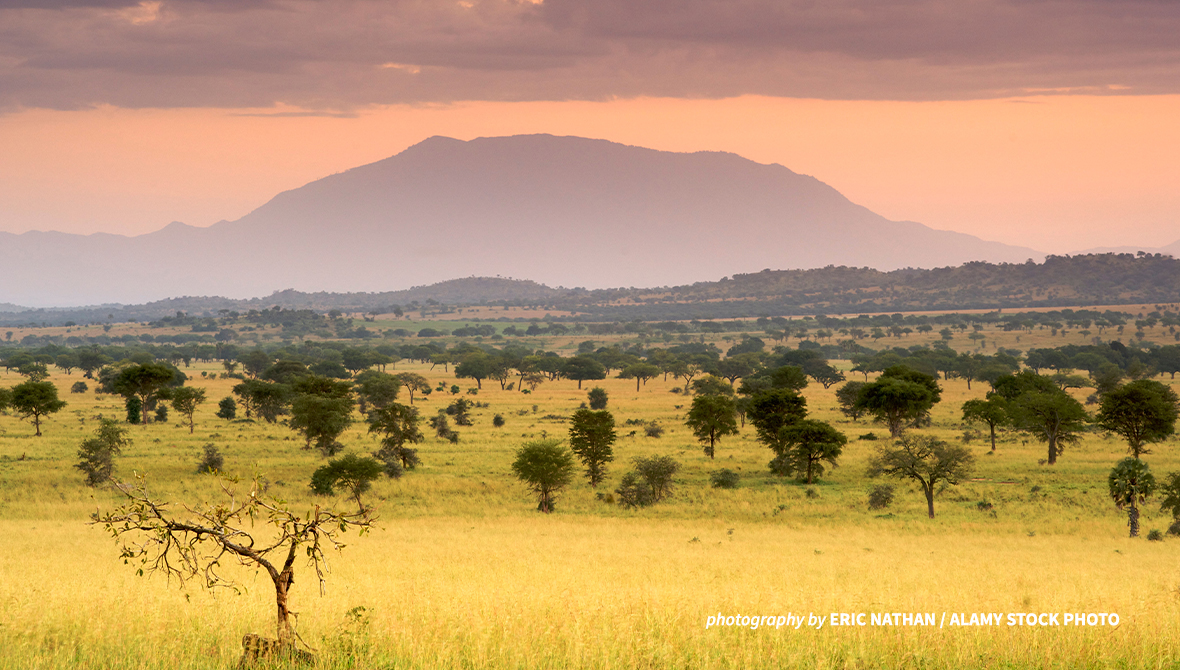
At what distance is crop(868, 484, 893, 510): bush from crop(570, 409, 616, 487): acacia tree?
1925 cm

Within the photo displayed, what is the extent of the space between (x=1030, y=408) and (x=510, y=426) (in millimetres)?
52985

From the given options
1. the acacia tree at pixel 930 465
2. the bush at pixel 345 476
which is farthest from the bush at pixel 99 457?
the acacia tree at pixel 930 465

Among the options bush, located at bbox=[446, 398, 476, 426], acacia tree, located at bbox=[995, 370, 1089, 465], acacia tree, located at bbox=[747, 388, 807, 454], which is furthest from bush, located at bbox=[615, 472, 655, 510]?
bush, located at bbox=[446, 398, 476, 426]

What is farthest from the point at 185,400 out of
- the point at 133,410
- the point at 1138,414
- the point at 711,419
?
the point at 1138,414

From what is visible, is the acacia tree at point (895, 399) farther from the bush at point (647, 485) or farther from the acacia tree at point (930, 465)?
the bush at point (647, 485)

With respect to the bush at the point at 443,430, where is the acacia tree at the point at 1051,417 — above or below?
above

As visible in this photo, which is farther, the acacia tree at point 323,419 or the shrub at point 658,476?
the acacia tree at point 323,419

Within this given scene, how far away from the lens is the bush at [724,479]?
58.8m

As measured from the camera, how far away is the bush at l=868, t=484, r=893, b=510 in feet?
170

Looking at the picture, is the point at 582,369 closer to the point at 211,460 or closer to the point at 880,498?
the point at 211,460

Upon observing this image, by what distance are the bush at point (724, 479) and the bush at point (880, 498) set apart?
386 inches

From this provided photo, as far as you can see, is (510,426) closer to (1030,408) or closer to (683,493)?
(683,493)

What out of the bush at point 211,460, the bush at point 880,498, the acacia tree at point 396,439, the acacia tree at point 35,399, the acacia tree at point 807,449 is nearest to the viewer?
the bush at point 880,498

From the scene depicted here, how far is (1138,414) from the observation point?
63.8m
